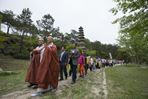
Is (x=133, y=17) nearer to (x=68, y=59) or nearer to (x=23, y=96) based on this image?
(x=68, y=59)

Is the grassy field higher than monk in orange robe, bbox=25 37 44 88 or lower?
lower

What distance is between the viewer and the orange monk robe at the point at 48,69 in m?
10.7

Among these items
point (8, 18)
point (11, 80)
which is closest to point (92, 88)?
point (11, 80)

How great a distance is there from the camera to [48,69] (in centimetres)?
1089

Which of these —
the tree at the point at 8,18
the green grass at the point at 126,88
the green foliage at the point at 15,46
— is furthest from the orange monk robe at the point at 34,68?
the tree at the point at 8,18

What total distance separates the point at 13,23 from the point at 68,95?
212 ft

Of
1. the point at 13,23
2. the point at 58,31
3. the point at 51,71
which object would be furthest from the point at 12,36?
the point at 51,71

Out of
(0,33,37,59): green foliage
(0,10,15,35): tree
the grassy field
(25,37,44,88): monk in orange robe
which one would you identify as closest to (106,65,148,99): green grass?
the grassy field

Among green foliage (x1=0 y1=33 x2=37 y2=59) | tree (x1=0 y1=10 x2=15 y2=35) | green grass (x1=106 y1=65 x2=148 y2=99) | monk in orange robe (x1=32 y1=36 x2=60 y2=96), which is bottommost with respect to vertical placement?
green grass (x1=106 y1=65 x2=148 y2=99)

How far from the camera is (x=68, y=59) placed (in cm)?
1698

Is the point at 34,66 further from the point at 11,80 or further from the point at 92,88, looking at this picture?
the point at 11,80

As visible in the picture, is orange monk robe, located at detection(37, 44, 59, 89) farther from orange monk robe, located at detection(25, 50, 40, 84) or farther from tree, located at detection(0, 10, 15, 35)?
tree, located at detection(0, 10, 15, 35)

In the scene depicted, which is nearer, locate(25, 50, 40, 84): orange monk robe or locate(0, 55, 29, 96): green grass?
locate(25, 50, 40, 84): orange monk robe

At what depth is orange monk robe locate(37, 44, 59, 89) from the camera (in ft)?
35.2
